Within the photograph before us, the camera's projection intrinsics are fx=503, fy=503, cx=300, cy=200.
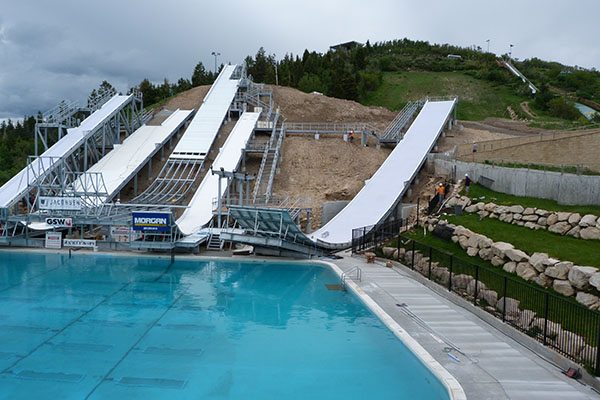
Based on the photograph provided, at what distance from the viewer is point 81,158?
1342 inches

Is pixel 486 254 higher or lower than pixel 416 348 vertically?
higher

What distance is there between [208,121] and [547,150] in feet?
79.8

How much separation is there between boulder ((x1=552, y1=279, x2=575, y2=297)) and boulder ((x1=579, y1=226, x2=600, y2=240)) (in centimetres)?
268

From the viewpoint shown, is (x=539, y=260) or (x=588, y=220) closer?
(x=539, y=260)

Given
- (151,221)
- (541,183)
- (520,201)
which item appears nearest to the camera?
(541,183)

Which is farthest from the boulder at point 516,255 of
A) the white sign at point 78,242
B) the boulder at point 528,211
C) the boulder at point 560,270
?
the white sign at point 78,242

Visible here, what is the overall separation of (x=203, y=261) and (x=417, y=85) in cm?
4992

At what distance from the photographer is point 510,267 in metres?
14.4

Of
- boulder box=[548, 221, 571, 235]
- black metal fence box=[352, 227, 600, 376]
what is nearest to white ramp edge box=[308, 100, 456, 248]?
black metal fence box=[352, 227, 600, 376]

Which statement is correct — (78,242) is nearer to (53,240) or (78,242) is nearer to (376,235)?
(53,240)

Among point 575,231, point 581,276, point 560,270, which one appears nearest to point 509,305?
point 560,270

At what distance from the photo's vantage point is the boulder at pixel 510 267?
46.9 ft

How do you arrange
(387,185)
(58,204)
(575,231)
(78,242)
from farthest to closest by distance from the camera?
(387,185) < (58,204) < (78,242) < (575,231)

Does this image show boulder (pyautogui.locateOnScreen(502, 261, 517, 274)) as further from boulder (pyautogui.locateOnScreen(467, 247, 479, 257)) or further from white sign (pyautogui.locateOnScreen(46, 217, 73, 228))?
white sign (pyautogui.locateOnScreen(46, 217, 73, 228))
